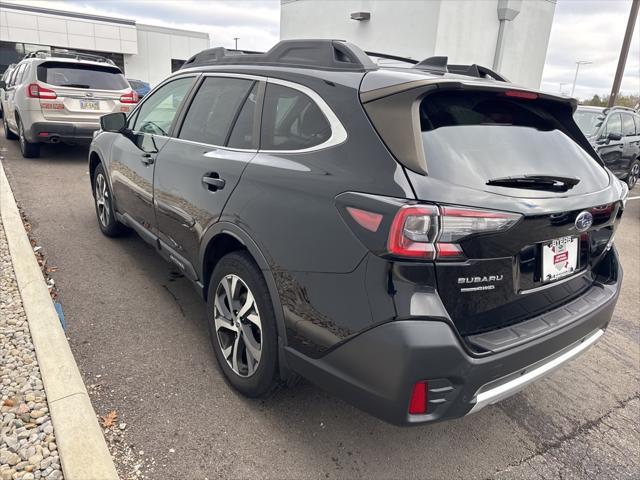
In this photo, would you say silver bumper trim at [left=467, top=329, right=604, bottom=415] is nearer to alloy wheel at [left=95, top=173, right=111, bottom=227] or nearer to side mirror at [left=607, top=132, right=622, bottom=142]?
alloy wheel at [left=95, top=173, right=111, bottom=227]

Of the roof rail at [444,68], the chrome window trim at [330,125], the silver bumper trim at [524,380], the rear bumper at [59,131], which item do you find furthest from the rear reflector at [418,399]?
the rear bumper at [59,131]

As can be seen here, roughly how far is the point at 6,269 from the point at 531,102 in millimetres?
4015

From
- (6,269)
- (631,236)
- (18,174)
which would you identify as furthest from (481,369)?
(18,174)

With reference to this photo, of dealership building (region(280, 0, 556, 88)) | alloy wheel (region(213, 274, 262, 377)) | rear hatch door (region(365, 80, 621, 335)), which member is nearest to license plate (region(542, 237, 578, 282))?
rear hatch door (region(365, 80, 621, 335))

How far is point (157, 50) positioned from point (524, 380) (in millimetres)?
35095

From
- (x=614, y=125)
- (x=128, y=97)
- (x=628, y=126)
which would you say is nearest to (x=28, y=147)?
(x=128, y=97)

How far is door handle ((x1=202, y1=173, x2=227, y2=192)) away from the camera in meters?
2.66

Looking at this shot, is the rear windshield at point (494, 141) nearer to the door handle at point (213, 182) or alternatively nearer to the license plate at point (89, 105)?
the door handle at point (213, 182)

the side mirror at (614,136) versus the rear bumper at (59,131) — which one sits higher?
the side mirror at (614,136)

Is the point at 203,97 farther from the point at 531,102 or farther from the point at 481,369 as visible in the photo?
→ the point at 481,369

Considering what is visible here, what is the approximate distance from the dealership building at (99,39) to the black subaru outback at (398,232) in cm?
2959

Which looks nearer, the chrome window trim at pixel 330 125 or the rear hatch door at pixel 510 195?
the rear hatch door at pixel 510 195

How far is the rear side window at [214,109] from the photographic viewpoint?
2863 millimetres

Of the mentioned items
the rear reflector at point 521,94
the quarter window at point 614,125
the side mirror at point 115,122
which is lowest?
the quarter window at point 614,125
